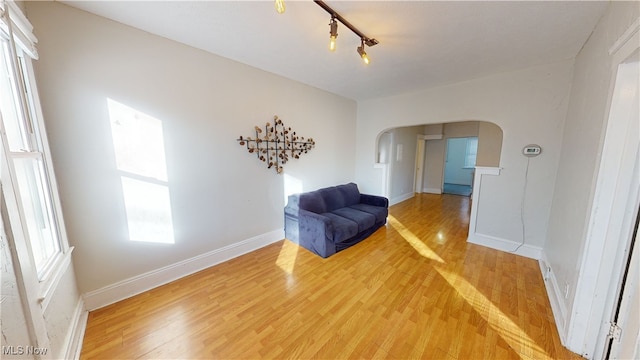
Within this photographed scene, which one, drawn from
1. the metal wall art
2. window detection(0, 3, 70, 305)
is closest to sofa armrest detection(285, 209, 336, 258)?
the metal wall art

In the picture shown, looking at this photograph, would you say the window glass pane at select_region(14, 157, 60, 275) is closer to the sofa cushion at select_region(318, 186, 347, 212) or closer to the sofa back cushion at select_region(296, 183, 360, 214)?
the sofa back cushion at select_region(296, 183, 360, 214)

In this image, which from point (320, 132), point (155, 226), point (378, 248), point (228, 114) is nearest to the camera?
point (155, 226)

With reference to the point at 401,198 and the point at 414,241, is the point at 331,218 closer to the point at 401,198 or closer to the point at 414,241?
the point at 414,241

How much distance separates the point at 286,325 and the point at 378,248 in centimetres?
181

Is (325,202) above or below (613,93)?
below

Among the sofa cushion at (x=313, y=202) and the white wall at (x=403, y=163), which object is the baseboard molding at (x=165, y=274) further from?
the white wall at (x=403, y=163)

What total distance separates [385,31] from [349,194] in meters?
2.72

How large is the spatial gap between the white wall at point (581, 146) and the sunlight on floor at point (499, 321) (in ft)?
0.98

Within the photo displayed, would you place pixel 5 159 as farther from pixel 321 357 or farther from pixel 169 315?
pixel 321 357

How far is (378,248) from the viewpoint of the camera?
3113 mm

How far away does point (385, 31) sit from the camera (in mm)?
1951

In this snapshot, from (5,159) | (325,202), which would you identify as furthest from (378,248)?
(5,159)

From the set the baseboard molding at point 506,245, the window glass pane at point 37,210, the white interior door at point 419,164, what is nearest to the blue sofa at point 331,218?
the baseboard molding at point 506,245

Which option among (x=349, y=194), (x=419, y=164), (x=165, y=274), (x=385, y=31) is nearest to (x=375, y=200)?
(x=349, y=194)
